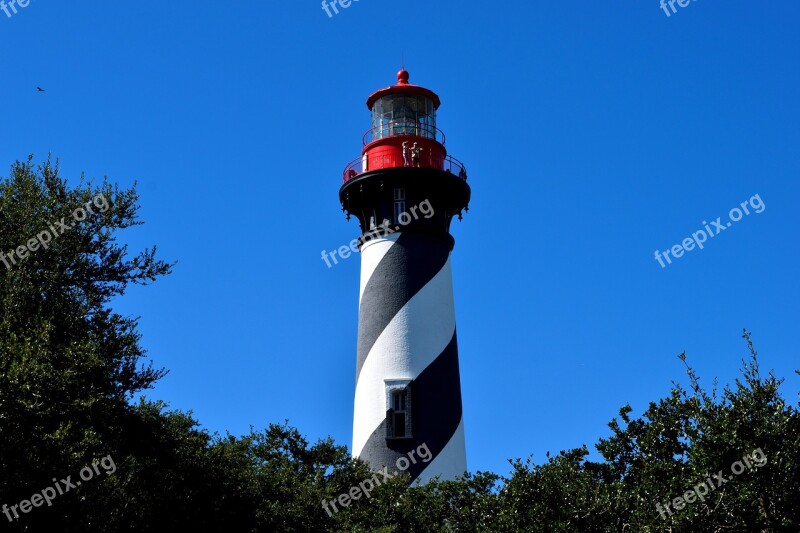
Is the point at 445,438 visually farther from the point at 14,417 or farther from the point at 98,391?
the point at 14,417

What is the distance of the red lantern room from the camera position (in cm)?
3416

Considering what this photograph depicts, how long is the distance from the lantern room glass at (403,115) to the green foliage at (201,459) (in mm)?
12957

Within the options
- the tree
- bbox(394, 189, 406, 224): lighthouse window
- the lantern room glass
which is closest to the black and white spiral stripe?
bbox(394, 189, 406, 224): lighthouse window

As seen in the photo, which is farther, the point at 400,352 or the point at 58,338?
the point at 400,352

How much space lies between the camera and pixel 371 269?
32.9 meters

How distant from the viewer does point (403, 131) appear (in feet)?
115

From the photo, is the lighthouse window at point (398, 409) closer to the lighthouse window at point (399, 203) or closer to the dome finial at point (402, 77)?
the lighthouse window at point (399, 203)

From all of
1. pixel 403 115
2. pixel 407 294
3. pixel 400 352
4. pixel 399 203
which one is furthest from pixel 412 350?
pixel 403 115

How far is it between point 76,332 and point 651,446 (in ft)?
41.5

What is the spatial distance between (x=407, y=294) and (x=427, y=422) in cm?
427

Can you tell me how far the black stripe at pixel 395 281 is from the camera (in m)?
32.0

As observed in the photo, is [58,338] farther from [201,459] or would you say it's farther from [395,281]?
[395,281]

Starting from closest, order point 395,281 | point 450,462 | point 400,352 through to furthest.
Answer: point 450,462, point 400,352, point 395,281

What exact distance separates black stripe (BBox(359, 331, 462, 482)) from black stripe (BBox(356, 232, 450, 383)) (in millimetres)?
2226
